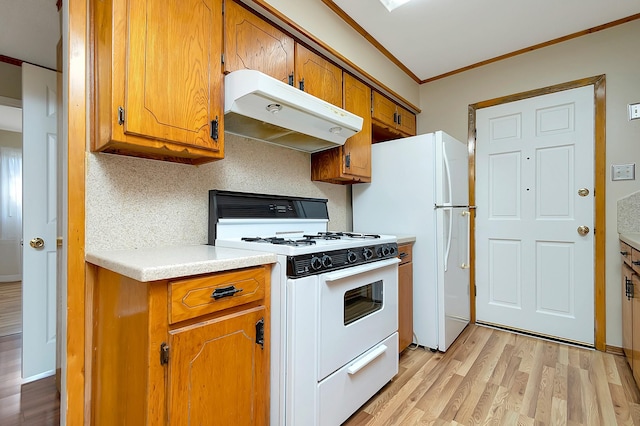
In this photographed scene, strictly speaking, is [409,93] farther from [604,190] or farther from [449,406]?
[449,406]

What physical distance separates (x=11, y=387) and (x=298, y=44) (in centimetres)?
281

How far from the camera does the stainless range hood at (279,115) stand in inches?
56.2

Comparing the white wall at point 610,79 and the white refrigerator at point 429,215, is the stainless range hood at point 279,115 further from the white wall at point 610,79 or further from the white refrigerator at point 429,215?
the white wall at point 610,79

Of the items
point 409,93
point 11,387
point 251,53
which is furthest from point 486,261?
point 11,387

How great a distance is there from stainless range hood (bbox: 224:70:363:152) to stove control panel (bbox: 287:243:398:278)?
2.49 ft

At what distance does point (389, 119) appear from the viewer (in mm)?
2846

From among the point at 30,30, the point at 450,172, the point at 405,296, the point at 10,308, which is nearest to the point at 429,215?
the point at 450,172

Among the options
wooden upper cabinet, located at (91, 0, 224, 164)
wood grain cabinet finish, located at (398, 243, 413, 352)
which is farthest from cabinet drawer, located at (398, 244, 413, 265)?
wooden upper cabinet, located at (91, 0, 224, 164)

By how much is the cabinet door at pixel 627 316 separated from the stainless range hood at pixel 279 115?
199 centimetres

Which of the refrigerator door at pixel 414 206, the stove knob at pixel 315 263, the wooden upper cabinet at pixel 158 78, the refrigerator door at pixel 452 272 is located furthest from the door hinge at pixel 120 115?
the refrigerator door at pixel 452 272

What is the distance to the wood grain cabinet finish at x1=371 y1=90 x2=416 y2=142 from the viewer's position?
2.69 m

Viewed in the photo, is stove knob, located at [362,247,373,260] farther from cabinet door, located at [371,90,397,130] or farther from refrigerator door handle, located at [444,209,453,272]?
cabinet door, located at [371,90,397,130]

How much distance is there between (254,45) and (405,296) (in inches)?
75.5

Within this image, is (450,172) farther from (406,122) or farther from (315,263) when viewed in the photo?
(315,263)
